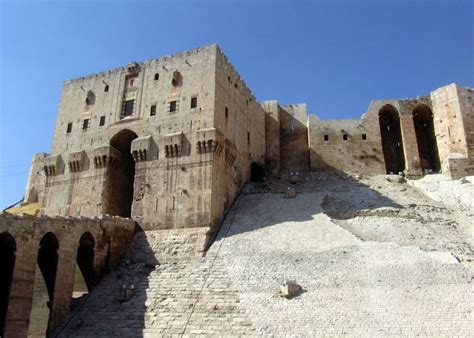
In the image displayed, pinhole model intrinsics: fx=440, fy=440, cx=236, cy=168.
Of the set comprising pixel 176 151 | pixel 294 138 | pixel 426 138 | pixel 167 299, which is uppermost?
pixel 294 138

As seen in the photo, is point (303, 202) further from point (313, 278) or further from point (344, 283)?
point (344, 283)

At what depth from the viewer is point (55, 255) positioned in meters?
19.2

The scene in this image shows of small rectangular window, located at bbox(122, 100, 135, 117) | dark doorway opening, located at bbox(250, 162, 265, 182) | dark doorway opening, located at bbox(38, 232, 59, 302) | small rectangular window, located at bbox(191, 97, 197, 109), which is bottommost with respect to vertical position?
dark doorway opening, located at bbox(38, 232, 59, 302)

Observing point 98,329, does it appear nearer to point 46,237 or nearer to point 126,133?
point 46,237

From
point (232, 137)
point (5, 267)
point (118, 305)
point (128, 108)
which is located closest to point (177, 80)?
point (128, 108)

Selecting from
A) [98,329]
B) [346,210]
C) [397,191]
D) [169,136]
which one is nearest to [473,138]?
[397,191]

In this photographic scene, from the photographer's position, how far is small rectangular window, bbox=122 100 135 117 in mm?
29844

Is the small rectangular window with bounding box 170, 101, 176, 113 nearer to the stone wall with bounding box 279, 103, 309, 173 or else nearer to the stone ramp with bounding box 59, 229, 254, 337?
the stone ramp with bounding box 59, 229, 254, 337

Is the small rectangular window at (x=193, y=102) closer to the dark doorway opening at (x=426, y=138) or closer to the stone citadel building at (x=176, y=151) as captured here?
the stone citadel building at (x=176, y=151)

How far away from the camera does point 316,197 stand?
87.9 ft

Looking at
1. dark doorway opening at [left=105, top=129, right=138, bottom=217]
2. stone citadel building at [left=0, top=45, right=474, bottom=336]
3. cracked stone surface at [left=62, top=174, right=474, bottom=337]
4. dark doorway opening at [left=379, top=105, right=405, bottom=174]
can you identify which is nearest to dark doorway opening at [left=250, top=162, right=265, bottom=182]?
stone citadel building at [left=0, top=45, right=474, bottom=336]

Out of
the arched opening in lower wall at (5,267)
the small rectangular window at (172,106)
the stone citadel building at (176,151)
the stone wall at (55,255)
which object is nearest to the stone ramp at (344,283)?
the stone citadel building at (176,151)

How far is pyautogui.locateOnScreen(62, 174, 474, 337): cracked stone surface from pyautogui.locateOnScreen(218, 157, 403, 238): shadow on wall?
0.16 metres

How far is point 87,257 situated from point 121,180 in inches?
355
